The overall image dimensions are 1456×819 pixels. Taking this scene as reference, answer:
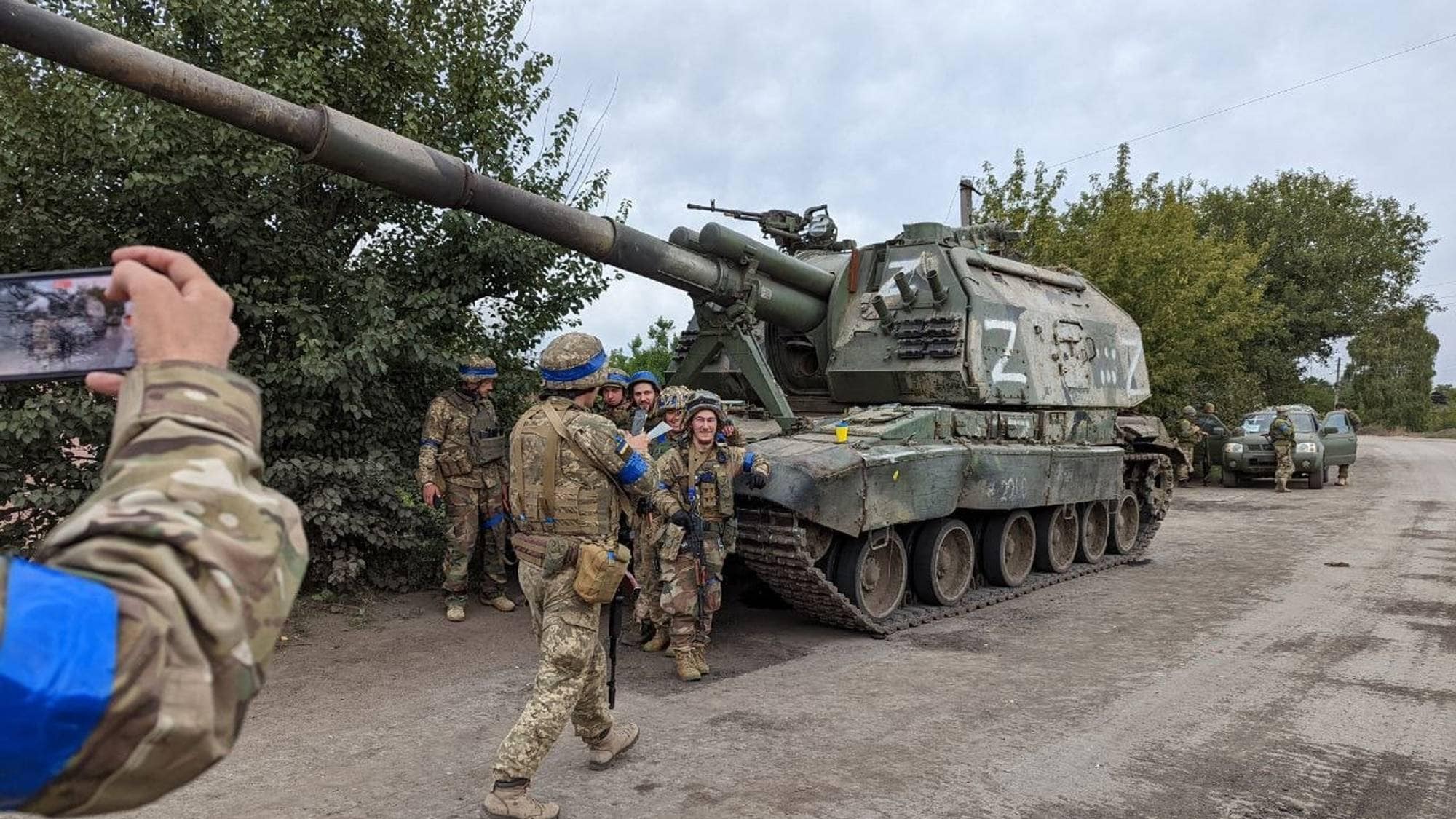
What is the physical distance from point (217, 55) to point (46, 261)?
188 cm

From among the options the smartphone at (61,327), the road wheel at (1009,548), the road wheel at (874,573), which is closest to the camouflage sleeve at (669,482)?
the road wheel at (874,573)

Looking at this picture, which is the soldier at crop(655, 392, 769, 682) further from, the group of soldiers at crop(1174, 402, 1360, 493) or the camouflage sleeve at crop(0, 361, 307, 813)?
the group of soldiers at crop(1174, 402, 1360, 493)

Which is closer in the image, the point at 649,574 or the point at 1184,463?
the point at 649,574

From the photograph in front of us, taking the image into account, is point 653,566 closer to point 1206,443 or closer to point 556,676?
point 556,676

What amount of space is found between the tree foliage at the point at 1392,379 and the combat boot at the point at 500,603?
47564mm

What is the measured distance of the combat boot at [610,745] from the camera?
14.9ft

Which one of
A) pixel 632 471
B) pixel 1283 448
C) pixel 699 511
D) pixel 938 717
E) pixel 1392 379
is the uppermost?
pixel 1392 379

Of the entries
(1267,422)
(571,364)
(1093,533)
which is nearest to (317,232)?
(571,364)

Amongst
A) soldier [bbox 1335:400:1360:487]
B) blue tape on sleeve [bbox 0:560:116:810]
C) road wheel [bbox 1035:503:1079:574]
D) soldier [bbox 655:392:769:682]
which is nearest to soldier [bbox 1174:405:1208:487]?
soldier [bbox 1335:400:1360:487]

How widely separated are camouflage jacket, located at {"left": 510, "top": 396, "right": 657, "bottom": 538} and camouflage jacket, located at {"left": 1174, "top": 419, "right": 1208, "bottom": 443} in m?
17.3

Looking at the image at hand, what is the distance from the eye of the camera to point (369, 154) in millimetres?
5367

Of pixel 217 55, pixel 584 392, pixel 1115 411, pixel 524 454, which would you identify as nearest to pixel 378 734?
pixel 524 454

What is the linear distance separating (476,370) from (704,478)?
2.29m

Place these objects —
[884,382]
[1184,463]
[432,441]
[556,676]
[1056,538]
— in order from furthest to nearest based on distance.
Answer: [1184,463] < [1056,538] < [884,382] < [432,441] < [556,676]
